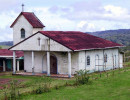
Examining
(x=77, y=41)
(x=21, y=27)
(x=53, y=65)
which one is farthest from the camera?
(x=21, y=27)

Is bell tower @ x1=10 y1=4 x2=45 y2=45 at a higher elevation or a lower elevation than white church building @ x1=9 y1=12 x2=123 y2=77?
higher

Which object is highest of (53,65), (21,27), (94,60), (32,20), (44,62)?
(32,20)

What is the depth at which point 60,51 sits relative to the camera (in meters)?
29.5

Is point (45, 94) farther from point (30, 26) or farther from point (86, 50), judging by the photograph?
point (30, 26)

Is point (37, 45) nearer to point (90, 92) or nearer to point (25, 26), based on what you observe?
point (25, 26)

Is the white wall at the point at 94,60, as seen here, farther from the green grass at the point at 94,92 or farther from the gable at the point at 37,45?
the green grass at the point at 94,92

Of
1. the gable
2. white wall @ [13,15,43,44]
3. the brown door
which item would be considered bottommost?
the brown door

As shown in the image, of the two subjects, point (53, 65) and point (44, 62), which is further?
point (44, 62)

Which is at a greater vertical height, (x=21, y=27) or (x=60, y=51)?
(x=21, y=27)

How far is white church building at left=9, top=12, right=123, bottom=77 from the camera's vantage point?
97.5 ft

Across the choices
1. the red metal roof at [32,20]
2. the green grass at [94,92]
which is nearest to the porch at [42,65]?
the red metal roof at [32,20]

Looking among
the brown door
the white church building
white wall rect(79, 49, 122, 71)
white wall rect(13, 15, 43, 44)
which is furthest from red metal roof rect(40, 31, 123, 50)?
white wall rect(13, 15, 43, 44)

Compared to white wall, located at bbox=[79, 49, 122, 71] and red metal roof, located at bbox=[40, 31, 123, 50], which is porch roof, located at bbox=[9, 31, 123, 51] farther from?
white wall, located at bbox=[79, 49, 122, 71]

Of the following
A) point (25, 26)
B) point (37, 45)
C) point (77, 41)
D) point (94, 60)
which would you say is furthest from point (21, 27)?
point (94, 60)
